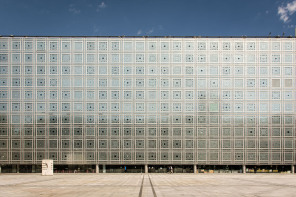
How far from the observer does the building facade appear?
6016 cm

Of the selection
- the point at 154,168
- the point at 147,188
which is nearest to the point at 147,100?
the point at 154,168

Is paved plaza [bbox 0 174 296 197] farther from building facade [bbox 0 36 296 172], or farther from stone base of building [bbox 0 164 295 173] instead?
stone base of building [bbox 0 164 295 173]

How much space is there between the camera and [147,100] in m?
61.0

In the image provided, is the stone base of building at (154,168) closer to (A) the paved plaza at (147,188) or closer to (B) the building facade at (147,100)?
(B) the building facade at (147,100)

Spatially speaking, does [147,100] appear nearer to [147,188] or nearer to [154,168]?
[154,168]

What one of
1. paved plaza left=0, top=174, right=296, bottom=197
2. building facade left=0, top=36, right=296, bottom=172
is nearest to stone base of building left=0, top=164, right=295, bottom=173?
building facade left=0, top=36, right=296, bottom=172

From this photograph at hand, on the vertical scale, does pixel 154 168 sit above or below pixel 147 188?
below

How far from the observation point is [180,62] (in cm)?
6184

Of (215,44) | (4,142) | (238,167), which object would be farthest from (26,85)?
(238,167)

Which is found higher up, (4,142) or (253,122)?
(253,122)

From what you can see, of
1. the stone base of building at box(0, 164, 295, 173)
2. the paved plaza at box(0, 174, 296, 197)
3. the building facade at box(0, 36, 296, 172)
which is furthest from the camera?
the stone base of building at box(0, 164, 295, 173)

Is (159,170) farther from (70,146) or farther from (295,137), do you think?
(295,137)

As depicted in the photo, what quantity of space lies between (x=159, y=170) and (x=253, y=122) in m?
23.7

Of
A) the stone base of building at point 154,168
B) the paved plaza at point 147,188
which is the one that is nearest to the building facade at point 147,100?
Answer: the stone base of building at point 154,168
